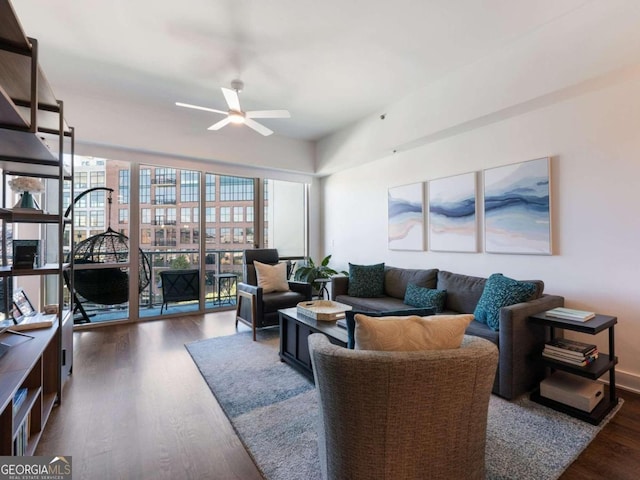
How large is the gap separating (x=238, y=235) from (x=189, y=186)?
112 centimetres

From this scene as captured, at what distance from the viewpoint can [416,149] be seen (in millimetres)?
4203

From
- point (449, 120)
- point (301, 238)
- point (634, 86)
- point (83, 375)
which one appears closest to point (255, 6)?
point (449, 120)

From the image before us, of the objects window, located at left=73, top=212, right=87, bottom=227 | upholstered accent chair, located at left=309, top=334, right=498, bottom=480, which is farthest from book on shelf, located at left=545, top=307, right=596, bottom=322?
window, located at left=73, top=212, right=87, bottom=227

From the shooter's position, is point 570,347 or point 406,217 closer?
point 570,347

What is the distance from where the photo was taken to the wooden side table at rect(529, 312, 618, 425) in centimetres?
205

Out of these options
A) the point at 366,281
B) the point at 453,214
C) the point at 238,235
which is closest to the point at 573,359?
the point at 453,214

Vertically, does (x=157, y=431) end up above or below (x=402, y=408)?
below

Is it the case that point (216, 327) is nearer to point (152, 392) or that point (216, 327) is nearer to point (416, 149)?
point (152, 392)

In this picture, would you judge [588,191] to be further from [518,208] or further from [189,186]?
[189,186]

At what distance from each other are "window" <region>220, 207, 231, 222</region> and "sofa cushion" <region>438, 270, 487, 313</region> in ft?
11.6

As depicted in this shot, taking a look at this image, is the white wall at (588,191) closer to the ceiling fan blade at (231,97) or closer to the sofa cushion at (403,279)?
the sofa cushion at (403,279)

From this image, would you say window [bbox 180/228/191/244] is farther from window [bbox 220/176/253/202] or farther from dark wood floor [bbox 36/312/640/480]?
dark wood floor [bbox 36/312/640/480]

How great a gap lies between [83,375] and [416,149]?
4471mm

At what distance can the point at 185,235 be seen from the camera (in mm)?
4875
